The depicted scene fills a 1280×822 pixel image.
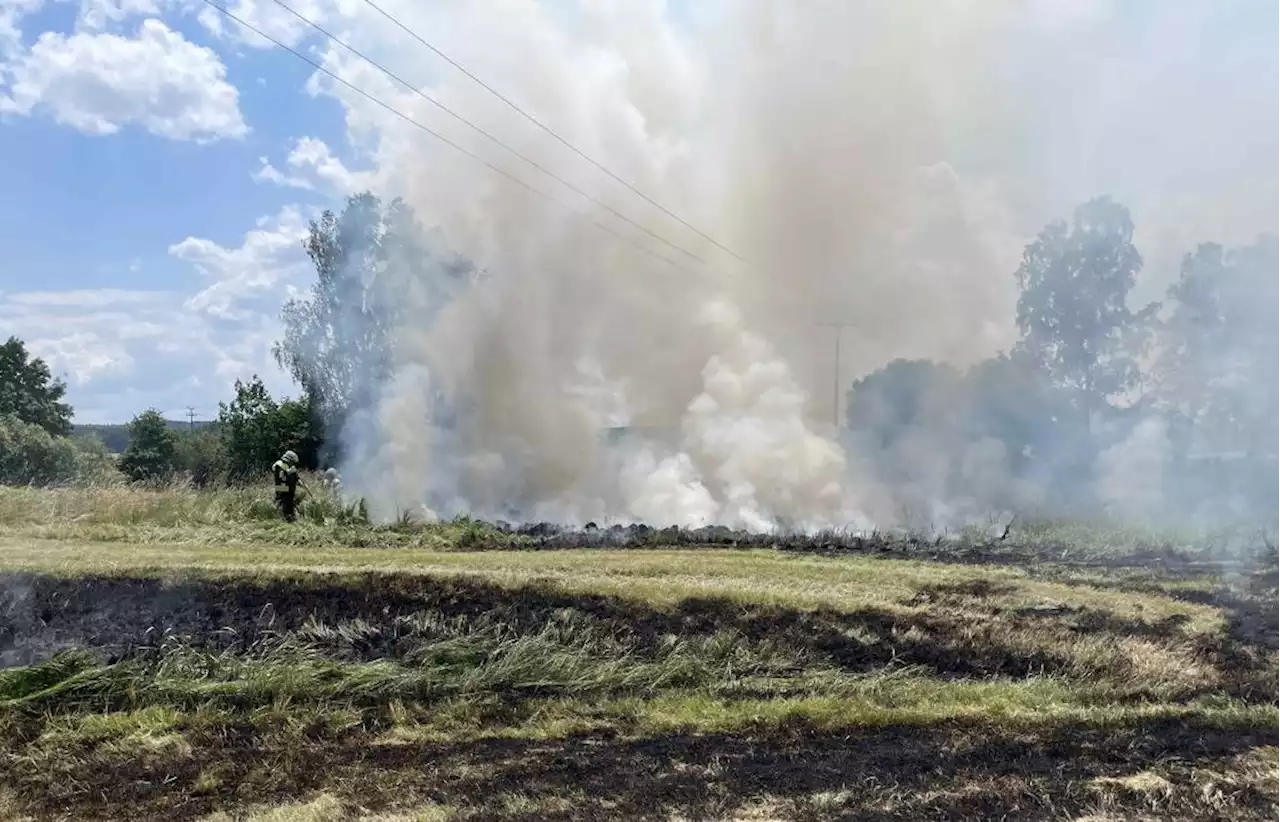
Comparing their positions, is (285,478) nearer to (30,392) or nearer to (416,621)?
(416,621)

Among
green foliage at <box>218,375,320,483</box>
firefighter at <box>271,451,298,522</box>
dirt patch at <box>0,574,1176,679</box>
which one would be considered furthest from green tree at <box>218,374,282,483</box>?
dirt patch at <box>0,574,1176,679</box>

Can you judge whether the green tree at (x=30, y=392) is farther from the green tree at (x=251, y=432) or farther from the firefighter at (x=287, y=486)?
the firefighter at (x=287, y=486)

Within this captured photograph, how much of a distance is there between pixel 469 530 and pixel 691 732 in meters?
11.1

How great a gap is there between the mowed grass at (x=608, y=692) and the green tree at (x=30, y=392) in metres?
37.1

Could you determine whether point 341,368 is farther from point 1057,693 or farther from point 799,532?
point 1057,693

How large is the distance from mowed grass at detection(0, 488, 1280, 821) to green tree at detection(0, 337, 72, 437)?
37074 mm

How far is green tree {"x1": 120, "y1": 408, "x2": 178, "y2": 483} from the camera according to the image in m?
35.8

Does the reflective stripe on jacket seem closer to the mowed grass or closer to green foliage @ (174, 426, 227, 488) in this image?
the mowed grass

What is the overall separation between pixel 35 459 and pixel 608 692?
90.0 ft

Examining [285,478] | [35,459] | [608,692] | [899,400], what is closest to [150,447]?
[35,459]

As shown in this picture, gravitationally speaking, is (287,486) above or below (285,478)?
below

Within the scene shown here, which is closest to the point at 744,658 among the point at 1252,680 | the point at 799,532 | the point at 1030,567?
the point at 1252,680

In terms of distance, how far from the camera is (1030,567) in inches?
663

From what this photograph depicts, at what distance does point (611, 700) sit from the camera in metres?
9.12
